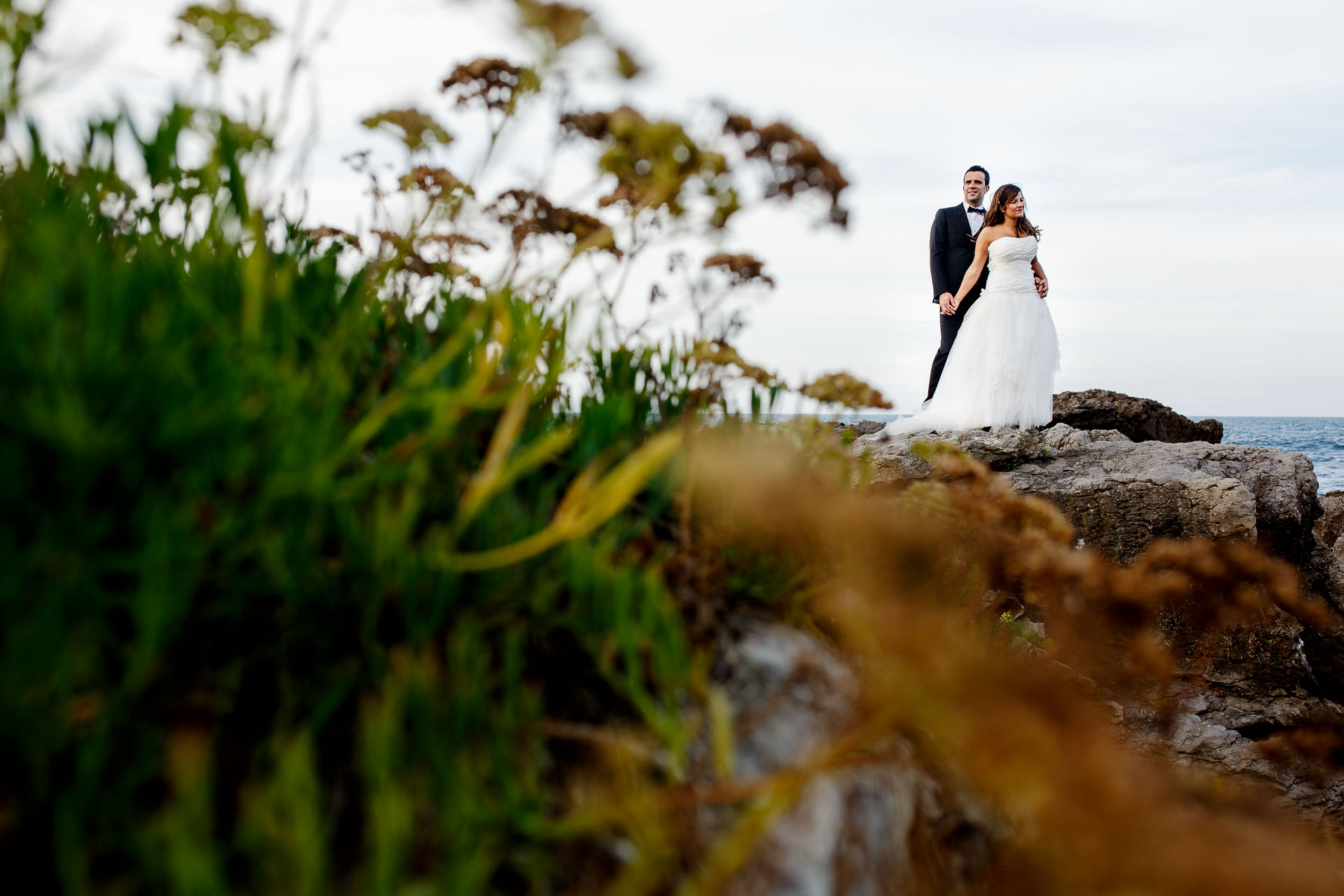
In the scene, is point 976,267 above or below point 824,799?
above

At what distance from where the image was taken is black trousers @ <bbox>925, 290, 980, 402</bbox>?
10.8 meters

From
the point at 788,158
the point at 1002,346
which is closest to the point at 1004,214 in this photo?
the point at 1002,346

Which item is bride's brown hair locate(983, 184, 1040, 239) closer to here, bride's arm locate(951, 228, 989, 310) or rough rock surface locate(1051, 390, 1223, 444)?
bride's arm locate(951, 228, 989, 310)

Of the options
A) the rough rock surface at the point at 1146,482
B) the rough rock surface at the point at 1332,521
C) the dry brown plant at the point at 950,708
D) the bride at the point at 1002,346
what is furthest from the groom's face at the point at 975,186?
the dry brown plant at the point at 950,708

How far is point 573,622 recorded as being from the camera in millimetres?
1639

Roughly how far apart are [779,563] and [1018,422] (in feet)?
27.8

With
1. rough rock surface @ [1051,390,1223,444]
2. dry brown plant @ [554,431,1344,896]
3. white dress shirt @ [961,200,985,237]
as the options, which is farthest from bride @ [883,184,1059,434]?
dry brown plant @ [554,431,1344,896]

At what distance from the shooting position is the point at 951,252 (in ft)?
35.5

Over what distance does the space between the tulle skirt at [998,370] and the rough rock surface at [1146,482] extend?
6.57 feet

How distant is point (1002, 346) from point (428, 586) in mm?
9289

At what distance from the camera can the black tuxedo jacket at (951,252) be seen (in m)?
10.8

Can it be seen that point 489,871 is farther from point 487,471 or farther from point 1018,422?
point 1018,422

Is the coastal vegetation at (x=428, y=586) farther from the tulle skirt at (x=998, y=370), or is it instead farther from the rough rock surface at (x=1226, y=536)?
the tulle skirt at (x=998, y=370)

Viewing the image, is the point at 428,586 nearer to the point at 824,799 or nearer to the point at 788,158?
the point at 824,799
